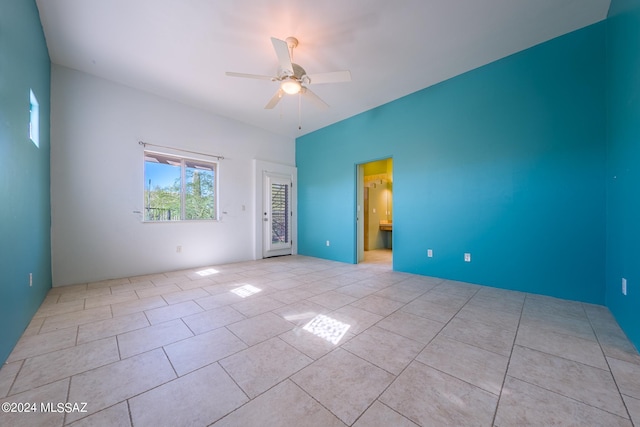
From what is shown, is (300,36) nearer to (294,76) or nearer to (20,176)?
(294,76)

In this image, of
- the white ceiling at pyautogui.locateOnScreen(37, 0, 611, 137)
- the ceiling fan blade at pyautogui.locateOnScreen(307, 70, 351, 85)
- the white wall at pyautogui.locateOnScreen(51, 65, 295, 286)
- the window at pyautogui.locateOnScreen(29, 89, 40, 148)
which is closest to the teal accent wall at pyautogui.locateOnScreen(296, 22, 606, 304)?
the white ceiling at pyautogui.locateOnScreen(37, 0, 611, 137)

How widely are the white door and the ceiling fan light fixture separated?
114 inches

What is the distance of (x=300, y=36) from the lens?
8.59ft

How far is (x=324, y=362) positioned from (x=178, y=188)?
422 cm

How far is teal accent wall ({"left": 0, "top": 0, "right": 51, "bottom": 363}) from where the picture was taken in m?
1.65

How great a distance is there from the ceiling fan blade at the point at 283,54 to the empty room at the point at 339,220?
2 cm

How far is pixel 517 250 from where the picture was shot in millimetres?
2988

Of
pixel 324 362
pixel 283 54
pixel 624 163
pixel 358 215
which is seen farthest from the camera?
pixel 358 215

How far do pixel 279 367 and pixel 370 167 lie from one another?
6207 mm

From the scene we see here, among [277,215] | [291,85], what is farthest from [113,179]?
[291,85]

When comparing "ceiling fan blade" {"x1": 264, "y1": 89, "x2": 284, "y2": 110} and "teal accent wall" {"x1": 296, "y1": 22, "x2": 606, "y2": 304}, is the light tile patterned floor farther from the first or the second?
"ceiling fan blade" {"x1": 264, "y1": 89, "x2": 284, "y2": 110}

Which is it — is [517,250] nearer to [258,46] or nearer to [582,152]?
[582,152]

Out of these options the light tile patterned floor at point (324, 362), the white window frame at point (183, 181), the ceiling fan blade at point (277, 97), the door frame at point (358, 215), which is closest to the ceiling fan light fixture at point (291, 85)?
the ceiling fan blade at point (277, 97)

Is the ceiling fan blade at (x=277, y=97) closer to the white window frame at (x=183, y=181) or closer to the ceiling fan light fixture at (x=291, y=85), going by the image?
the ceiling fan light fixture at (x=291, y=85)
